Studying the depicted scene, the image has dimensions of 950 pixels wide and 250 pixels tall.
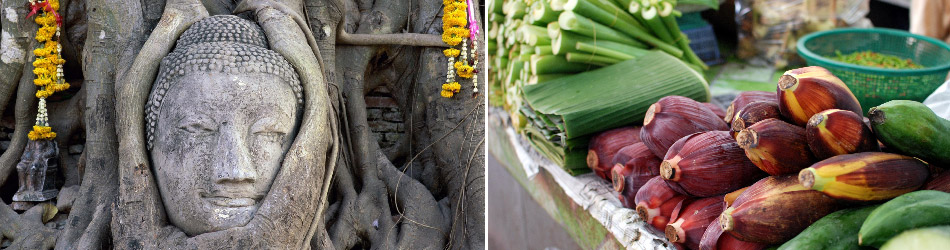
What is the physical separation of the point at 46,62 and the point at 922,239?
275cm

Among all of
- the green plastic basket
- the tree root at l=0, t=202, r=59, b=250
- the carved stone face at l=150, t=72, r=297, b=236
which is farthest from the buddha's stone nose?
the green plastic basket

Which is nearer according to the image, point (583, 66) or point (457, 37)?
point (457, 37)

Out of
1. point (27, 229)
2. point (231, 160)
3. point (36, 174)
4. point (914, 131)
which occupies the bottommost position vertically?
point (27, 229)

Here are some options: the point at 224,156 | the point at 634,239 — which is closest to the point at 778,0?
the point at 634,239


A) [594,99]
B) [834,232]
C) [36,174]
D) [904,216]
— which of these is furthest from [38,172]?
[904,216]

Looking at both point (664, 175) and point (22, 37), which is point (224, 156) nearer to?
point (22, 37)

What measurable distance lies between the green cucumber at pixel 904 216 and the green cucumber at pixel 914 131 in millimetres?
156

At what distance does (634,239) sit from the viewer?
194 cm

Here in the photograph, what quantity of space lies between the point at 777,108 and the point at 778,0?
2.79m

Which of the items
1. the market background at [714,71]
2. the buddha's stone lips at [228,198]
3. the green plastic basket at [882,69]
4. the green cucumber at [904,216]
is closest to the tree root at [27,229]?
the buddha's stone lips at [228,198]

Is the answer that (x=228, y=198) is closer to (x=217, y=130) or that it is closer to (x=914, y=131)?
(x=217, y=130)

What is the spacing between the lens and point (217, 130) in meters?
2.16

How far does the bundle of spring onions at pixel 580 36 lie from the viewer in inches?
111

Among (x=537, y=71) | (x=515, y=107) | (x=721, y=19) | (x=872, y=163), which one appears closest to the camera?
(x=872, y=163)
